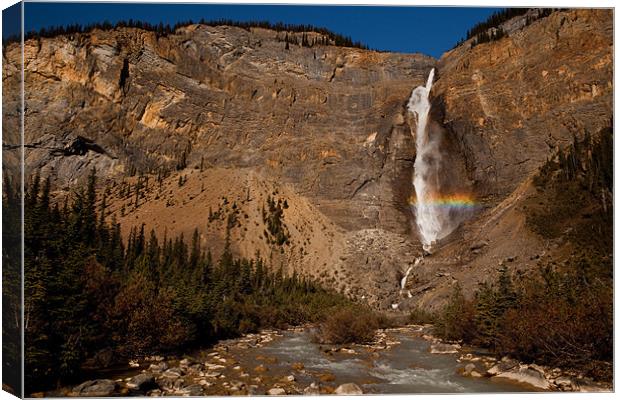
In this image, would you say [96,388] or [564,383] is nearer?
[96,388]

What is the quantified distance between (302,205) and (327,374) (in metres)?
38.1

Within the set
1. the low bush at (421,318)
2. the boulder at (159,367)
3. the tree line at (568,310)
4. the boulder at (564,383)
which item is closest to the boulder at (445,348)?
the tree line at (568,310)

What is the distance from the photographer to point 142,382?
9.55 meters

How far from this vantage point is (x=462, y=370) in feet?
39.0

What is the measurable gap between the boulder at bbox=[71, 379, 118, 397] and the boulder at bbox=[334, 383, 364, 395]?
11.6 ft

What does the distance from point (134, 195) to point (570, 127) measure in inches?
1382

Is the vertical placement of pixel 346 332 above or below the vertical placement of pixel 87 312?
below

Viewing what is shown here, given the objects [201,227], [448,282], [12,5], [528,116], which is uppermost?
[528,116]

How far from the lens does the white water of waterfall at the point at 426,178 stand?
45.8 meters

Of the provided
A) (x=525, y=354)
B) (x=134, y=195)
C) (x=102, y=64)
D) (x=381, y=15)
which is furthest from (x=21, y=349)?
(x=102, y=64)

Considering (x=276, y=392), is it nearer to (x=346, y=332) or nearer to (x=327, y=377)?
(x=327, y=377)

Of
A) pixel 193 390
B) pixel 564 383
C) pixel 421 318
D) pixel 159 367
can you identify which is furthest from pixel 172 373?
pixel 421 318

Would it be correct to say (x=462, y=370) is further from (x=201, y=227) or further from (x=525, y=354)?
(x=201, y=227)

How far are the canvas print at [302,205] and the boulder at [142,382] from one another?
0.05 m
